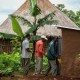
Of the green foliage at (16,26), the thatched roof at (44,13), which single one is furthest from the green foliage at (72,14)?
the green foliage at (16,26)

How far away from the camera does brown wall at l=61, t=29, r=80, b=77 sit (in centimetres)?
1522

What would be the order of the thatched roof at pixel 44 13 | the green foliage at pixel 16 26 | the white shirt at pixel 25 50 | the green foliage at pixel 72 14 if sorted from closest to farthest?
the white shirt at pixel 25 50, the green foliage at pixel 16 26, the thatched roof at pixel 44 13, the green foliage at pixel 72 14

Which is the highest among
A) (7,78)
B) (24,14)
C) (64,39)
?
(24,14)

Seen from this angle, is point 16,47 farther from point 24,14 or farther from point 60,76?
point 24,14

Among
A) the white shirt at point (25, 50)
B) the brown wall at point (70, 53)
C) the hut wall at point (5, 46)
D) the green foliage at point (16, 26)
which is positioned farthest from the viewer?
the hut wall at point (5, 46)

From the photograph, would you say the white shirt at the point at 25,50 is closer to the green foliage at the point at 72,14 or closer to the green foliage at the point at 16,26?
the green foliage at the point at 16,26

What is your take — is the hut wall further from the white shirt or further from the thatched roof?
the white shirt

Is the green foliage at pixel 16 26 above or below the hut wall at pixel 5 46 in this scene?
above

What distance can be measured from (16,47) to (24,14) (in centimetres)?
1126

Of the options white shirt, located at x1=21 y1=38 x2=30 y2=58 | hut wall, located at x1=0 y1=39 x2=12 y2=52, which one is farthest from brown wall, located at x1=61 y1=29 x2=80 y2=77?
hut wall, located at x1=0 y1=39 x2=12 y2=52

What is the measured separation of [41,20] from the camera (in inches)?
821

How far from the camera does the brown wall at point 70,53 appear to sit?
49.9 feet

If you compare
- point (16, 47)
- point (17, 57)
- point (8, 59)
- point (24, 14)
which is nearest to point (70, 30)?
point (8, 59)

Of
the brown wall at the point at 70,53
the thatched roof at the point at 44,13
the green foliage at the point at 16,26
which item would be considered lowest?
the brown wall at the point at 70,53
